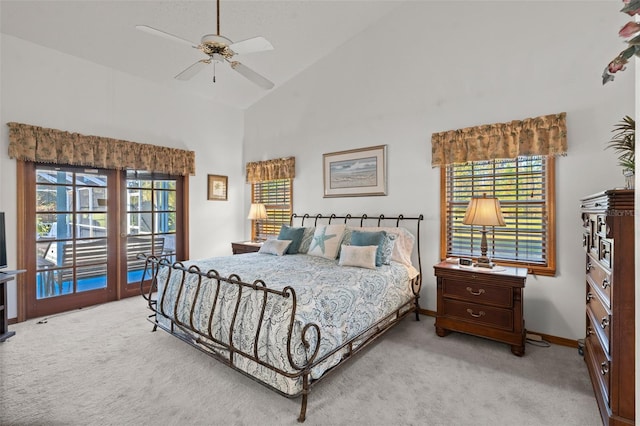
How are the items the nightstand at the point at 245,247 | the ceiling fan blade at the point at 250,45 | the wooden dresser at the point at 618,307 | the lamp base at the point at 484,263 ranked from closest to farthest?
the wooden dresser at the point at 618,307 → the ceiling fan blade at the point at 250,45 → the lamp base at the point at 484,263 → the nightstand at the point at 245,247

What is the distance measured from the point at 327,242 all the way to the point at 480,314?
1.77 m

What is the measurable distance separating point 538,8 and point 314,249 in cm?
344

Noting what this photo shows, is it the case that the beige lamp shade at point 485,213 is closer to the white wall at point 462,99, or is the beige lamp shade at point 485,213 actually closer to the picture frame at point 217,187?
the white wall at point 462,99

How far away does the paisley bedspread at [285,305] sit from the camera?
2014mm

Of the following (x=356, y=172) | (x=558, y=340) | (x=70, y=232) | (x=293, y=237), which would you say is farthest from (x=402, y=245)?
(x=70, y=232)

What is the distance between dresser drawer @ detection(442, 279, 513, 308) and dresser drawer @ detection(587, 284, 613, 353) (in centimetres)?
54

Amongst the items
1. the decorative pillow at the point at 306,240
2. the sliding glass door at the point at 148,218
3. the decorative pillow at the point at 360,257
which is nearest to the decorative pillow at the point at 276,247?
the decorative pillow at the point at 306,240

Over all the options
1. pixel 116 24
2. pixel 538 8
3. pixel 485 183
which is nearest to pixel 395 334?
pixel 485 183

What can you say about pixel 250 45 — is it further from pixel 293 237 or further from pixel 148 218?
pixel 148 218

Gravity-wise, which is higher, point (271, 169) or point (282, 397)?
point (271, 169)

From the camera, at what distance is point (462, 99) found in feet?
11.5

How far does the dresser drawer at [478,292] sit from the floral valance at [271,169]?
300 centimetres

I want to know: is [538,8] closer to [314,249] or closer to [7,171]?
[314,249]

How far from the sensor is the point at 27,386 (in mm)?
2266
